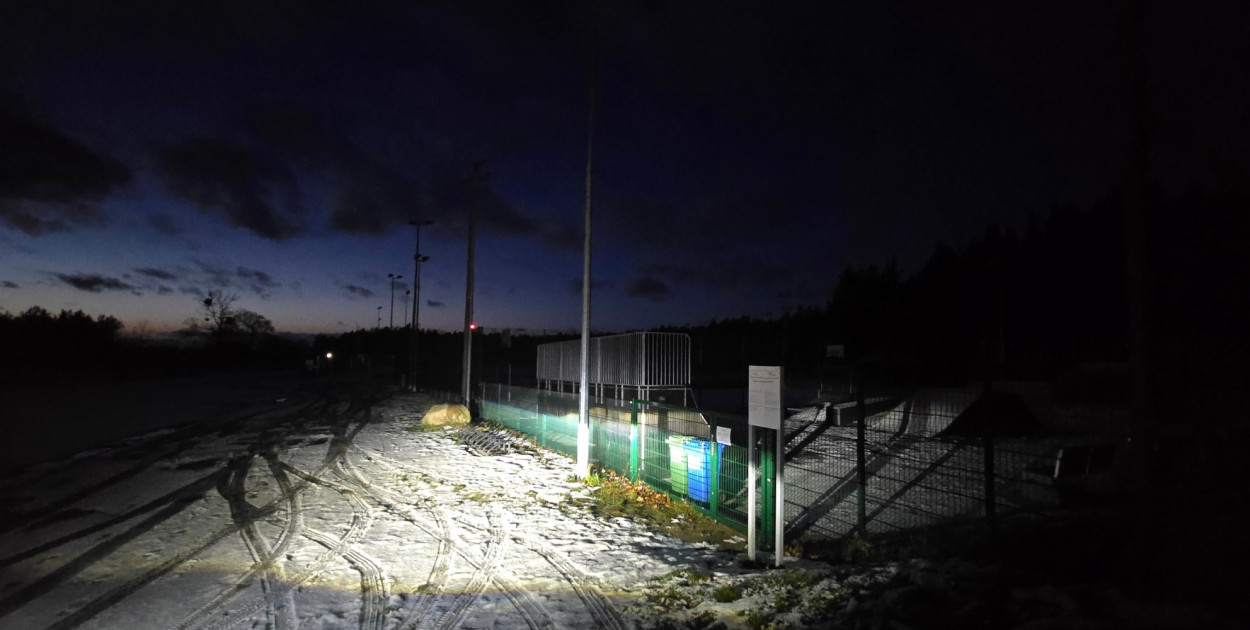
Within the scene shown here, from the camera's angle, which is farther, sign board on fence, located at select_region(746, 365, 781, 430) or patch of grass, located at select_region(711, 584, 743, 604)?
sign board on fence, located at select_region(746, 365, 781, 430)

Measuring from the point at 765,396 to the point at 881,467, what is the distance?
523cm

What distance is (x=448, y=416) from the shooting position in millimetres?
21062

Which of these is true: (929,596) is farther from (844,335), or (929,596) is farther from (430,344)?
(430,344)

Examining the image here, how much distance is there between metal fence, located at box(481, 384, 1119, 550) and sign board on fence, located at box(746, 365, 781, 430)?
961 millimetres

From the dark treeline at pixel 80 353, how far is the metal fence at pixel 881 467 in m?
55.3

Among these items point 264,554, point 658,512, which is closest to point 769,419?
point 658,512

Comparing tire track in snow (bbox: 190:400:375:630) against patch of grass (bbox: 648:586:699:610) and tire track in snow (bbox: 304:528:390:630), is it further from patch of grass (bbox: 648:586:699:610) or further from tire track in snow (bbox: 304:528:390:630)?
patch of grass (bbox: 648:586:699:610)

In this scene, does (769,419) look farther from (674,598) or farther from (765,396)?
(674,598)

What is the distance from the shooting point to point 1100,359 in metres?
6.26

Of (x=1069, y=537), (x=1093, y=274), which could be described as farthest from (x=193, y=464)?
(x=1093, y=274)

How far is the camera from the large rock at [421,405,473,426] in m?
20.8

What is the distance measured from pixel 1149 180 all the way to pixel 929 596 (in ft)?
15.6

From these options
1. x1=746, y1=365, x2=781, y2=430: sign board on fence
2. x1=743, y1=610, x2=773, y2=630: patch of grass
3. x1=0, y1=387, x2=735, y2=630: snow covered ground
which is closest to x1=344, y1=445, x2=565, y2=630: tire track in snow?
x1=0, y1=387, x2=735, y2=630: snow covered ground

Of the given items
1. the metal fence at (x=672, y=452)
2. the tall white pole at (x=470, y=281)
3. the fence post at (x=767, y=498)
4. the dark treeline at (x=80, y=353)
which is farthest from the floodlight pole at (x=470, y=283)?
the dark treeline at (x=80, y=353)
